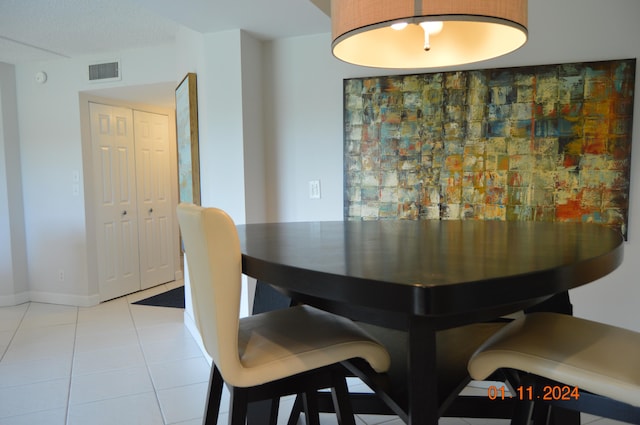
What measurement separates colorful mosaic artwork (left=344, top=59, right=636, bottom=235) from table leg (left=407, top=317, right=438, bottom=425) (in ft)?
6.83

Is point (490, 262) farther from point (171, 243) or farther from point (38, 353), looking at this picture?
point (171, 243)

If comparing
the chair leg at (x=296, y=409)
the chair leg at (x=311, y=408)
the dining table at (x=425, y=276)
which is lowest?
the chair leg at (x=296, y=409)

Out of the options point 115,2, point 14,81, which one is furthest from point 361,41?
point 14,81

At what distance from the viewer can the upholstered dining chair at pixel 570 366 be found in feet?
3.05

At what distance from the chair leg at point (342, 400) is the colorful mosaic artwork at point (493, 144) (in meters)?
1.77

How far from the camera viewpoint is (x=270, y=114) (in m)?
3.17

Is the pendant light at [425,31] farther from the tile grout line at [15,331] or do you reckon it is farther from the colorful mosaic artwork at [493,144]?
the tile grout line at [15,331]

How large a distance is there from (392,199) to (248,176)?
970 millimetres

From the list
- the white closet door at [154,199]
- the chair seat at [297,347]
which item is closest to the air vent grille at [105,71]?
the white closet door at [154,199]

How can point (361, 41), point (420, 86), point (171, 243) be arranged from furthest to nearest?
point (171, 243) < point (420, 86) < point (361, 41)

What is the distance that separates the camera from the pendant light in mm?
1112

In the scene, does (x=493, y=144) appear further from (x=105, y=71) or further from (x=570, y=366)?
(x=105, y=71)

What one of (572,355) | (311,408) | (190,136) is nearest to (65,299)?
(190,136)

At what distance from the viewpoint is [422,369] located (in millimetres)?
848
